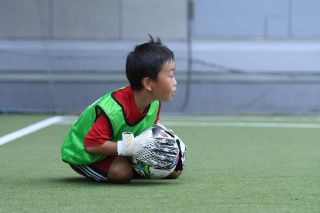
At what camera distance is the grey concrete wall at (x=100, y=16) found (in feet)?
40.4

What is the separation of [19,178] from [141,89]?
3.14 ft

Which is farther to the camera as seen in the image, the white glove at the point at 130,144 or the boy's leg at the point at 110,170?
the boy's leg at the point at 110,170

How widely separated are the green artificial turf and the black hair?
24.0 inches

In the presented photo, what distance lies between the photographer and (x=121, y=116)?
18.2 ft

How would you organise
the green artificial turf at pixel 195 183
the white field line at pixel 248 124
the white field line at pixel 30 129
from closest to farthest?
1. the green artificial turf at pixel 195 183
2. the white field line at pixel 30 129
3. the white field line at pixel 248 124

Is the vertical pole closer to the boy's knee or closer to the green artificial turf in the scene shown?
the green artificial turf

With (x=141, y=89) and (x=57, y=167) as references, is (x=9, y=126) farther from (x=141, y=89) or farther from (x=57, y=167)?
(x=141, y=89)

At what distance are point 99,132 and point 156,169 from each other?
406 mm

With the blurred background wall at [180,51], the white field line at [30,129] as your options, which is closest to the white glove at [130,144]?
the white field line at [30,129]

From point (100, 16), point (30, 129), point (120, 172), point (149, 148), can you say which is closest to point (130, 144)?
point (149, 148)

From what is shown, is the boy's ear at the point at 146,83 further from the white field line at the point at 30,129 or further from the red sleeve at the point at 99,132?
the white field line at the point at 30,129

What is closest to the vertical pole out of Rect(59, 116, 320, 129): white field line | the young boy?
Rect(59, 116, 320, 129): white field line

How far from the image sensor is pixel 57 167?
6734 mm

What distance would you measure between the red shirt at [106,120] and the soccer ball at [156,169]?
0.13 meters
